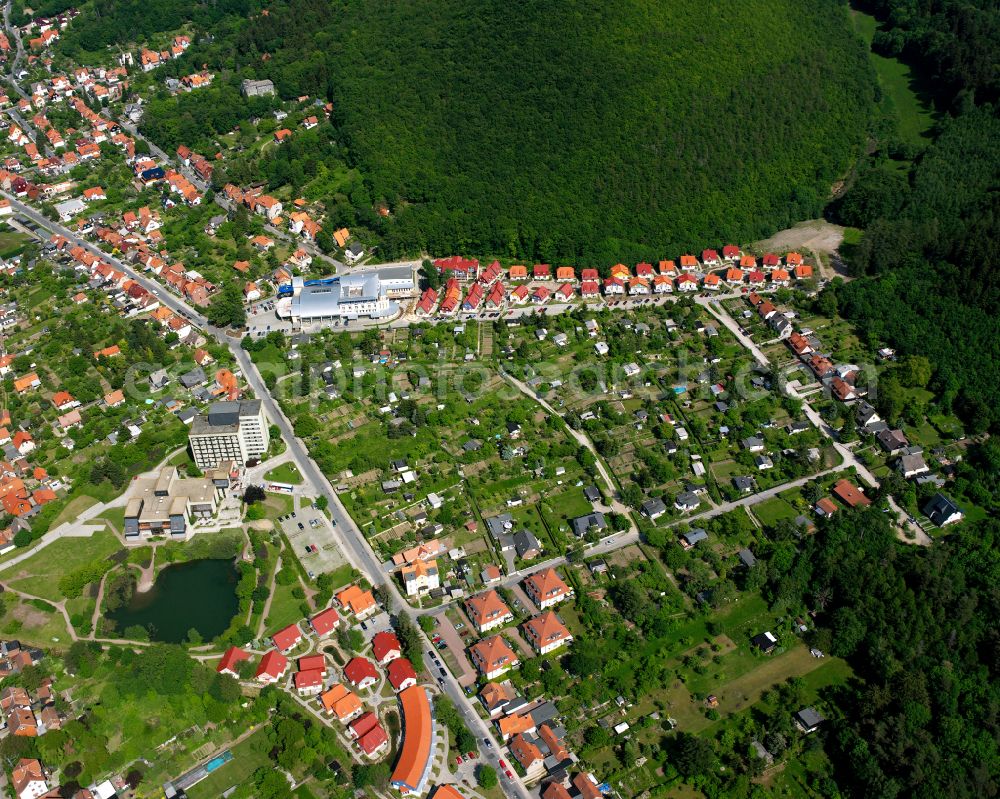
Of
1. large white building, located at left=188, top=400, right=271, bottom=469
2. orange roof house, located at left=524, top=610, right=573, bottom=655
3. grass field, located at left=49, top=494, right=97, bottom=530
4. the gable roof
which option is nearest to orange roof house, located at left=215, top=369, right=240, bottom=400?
large white building, located at left=188, top=400, right=271, bottom=469

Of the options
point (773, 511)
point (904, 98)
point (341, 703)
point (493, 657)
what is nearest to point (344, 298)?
point (493, 657)

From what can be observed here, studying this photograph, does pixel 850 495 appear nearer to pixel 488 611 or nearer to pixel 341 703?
pixel 488 611

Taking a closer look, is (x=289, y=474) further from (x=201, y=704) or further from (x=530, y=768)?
(x=530, y=768)

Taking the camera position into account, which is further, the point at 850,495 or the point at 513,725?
the point at 850,495

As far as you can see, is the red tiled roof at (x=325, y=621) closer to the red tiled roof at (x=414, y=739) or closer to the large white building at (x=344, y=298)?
the red tiled roof at (x=414, y=739)

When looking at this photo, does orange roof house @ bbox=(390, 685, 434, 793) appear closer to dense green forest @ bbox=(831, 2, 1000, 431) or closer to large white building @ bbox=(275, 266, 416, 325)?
large white building @ bbox=(275, 266, 416, 325)

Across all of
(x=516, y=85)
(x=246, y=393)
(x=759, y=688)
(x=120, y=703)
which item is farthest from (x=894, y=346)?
(x=120, y=703)
